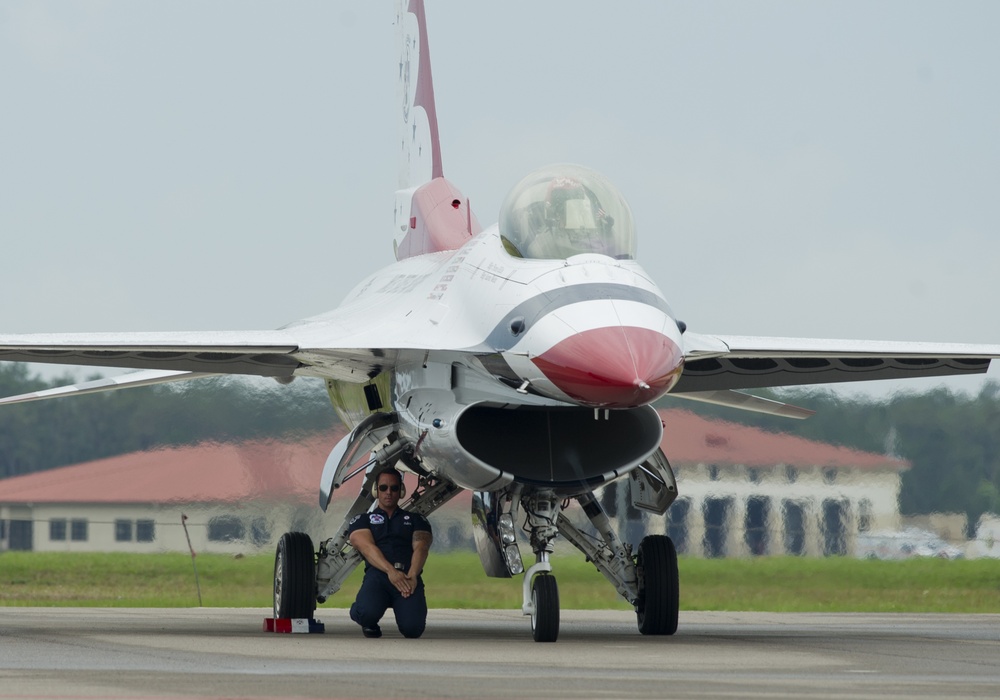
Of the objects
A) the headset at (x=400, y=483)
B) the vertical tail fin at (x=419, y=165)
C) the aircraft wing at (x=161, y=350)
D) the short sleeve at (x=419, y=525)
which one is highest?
the vertical tail fin at (x=419, y=165)

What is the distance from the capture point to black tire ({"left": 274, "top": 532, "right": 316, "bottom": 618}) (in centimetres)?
1136

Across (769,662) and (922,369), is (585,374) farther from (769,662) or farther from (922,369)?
(922,369)

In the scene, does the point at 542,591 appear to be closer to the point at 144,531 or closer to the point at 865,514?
the point at 865,514

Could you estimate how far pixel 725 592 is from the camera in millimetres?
16547

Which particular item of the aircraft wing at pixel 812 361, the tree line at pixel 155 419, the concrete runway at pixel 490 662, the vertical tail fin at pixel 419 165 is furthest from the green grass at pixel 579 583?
the aircraft wing at pixel 812 361

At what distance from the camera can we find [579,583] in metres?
16.4

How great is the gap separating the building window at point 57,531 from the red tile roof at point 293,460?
70 centimetres

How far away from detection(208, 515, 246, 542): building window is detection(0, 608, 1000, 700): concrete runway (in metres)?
2.90

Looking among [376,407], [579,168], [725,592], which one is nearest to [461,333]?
[579,168]

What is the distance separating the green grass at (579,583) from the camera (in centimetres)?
1622

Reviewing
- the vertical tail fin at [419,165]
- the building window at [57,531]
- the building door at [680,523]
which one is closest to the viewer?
the vertical tail fin at [419,165]

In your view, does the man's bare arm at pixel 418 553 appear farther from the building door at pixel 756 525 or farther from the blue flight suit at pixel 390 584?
the building door at pixel 756 525

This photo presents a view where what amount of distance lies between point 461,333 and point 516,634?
2556 mm

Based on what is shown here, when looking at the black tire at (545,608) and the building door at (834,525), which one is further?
the building door at (834,525)
